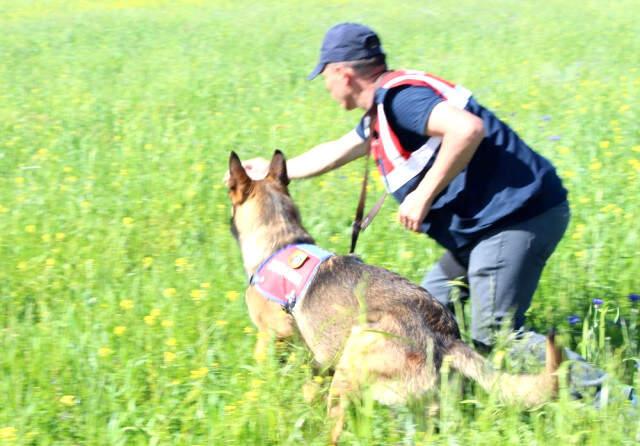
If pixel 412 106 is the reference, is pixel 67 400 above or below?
below

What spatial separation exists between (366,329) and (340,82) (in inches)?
42.5

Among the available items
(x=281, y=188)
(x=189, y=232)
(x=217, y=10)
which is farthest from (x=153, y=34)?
(x=281, y=188)

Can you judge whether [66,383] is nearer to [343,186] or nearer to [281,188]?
[281,188]

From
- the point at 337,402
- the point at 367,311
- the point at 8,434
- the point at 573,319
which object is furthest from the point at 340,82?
the point at 8,434

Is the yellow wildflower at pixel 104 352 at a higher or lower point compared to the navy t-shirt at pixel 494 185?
lower

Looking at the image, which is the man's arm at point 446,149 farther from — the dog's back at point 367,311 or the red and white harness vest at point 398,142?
the dog's back at point 367,311

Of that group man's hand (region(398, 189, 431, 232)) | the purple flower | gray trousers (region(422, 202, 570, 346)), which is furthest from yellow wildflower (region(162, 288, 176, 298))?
the purple flower

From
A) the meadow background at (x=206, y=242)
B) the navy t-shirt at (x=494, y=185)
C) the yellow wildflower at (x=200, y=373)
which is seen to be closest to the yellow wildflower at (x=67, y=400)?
the meadow background at (x=206, y=242)

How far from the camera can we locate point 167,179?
6.06 m

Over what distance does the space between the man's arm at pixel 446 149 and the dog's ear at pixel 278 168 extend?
84cm

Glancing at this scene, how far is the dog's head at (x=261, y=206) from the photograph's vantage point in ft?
12.4

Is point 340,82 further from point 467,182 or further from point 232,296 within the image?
point 232,296

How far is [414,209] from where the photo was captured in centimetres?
328

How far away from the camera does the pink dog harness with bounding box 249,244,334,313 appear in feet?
11.6
